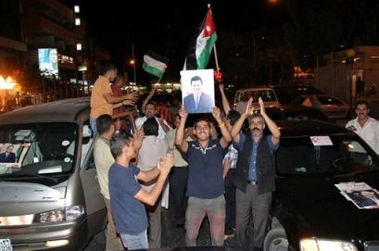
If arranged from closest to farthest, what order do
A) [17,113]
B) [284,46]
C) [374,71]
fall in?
[17,113], [374,71], [284,46]

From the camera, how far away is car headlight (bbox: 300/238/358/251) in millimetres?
4243

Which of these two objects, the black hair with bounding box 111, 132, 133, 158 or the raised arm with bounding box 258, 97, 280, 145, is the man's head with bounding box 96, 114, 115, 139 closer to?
the black hair with bounding box 111, 132, 133, 158

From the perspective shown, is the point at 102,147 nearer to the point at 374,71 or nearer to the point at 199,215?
the point at 199,215

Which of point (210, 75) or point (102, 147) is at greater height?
point (210, 75)

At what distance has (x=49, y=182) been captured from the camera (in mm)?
5574

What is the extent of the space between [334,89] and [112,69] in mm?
33653

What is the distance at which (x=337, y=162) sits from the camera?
6.04m

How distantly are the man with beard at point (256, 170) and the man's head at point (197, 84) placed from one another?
0.56 meters

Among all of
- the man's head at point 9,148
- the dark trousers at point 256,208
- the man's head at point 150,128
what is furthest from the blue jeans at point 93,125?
the dark trousers at point 256,208

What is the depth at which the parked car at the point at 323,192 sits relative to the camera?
14.4 ft

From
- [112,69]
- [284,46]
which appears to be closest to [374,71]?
[284,46]

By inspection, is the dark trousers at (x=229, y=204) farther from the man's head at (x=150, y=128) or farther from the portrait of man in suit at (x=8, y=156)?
the portrait of man in suit at (x=8, y=156)

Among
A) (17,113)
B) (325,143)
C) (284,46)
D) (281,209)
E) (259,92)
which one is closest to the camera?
(281,209)

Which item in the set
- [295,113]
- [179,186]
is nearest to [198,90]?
[179,186]
